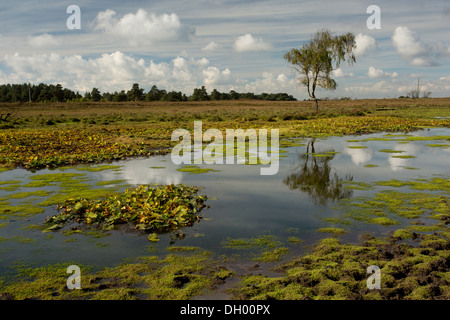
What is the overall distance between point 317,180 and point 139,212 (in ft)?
21.9

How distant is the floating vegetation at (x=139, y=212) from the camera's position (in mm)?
8086

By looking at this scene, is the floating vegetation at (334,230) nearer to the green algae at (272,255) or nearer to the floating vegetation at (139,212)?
the green algae at (272,255)

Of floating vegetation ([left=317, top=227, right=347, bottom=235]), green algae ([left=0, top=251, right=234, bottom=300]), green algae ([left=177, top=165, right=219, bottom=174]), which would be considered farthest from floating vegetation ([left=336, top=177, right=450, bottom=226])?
green algae ([left=177, top=165, right=219, bottom=174])

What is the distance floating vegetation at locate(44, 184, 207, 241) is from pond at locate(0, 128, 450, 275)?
306 millimetres

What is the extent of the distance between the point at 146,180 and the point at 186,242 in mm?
5746

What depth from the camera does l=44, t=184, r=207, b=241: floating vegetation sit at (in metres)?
8.09

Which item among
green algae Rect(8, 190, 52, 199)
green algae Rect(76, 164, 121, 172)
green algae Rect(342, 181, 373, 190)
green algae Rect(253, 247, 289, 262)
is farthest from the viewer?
green algae Rect(76, 164, 121, 172)

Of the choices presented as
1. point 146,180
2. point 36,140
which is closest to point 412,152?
point 146,180

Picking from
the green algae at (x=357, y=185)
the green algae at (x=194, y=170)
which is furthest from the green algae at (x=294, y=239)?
the green algae at (x=194, y=170)

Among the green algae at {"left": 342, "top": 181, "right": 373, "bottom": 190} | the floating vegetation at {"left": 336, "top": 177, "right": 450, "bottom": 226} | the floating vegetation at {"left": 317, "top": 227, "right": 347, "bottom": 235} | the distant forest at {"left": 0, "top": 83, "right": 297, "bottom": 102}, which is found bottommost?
the floating vegetation at {"left": 317, "top": 227, "right": 347, "bottom": 235}

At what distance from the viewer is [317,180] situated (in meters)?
12.5

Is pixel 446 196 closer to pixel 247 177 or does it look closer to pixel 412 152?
pixel 247 177

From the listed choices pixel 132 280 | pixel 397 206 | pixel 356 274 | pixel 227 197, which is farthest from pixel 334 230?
pixel 132 280

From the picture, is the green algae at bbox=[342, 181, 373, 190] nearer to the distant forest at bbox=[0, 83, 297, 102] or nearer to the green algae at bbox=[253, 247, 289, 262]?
the green algae at bbox=[253, 247, 289, 262]
